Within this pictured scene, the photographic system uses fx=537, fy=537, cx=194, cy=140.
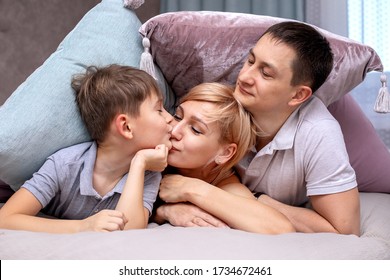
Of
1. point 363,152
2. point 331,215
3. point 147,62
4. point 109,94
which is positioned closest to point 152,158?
point 109,94

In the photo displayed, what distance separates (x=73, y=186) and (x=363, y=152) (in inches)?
30.2

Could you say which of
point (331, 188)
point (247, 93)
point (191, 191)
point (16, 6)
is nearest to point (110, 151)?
point (191, 191)

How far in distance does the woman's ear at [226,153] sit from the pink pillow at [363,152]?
1.18ft

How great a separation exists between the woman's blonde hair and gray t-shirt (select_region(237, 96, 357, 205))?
45 millimetres

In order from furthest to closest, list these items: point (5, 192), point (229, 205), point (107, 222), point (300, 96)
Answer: point (5, 192)
point (300, 96)
point (229, 205)
point (107, 222)

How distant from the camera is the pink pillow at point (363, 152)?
1429mm

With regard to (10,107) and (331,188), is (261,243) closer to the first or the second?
(331,188)

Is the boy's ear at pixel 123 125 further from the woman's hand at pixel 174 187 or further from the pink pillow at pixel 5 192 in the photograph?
the pink pillow at pixel 5 192

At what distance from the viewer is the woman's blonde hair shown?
1199mm

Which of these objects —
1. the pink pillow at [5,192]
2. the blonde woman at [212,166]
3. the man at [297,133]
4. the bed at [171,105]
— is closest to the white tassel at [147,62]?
the bed at [171,105]

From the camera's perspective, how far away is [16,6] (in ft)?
6.45

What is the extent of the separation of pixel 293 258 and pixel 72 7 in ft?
5.09

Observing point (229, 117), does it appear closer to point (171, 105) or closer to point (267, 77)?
point (267, 77)

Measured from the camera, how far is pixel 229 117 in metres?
1.20
